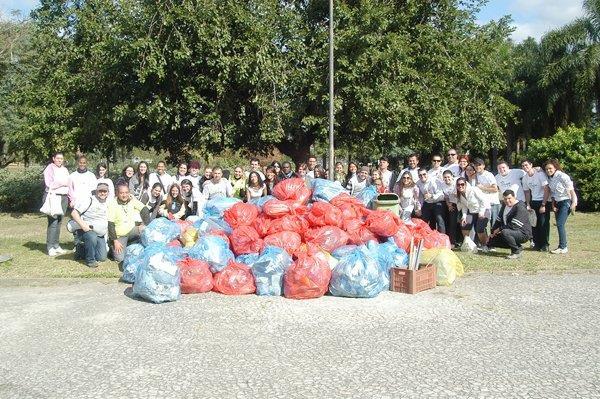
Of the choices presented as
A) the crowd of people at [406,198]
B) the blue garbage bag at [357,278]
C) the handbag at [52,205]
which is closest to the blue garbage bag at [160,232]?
the crowd of people at [406,198]

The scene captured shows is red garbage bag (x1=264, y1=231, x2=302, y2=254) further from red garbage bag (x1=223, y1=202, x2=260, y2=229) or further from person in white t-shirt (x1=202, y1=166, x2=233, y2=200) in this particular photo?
person in white t-shirt (x1=202, y1=166, x2=233, y2=200)

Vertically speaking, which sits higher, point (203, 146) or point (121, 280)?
point (203, 146)

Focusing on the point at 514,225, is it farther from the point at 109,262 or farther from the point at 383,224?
the point at 109,262

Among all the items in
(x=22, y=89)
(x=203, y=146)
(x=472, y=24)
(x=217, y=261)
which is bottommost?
(x=217, y=261)

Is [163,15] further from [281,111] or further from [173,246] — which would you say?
[173,246]

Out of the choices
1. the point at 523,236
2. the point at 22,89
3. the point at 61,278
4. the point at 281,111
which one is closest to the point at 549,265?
the point at 523,236

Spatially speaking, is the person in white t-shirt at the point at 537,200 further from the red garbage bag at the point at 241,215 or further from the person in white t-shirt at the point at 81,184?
the person in white t-shirt at the point at 81,184

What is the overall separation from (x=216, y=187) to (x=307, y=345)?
5713 mm

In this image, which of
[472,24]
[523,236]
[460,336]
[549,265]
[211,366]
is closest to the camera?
[211,366]

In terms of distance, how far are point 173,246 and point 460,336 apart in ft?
13.8

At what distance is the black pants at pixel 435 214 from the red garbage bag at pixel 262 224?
3543 mm

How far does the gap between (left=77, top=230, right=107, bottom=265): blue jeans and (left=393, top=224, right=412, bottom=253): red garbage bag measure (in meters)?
4.64

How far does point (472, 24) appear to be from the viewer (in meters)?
18.7

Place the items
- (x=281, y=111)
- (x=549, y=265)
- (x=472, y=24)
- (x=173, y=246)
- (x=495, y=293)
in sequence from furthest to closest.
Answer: (x=472, y=24) < (x=281, y=111) < (x=549, y=265) < (x=173, y=246) < (x=495, y=293)
